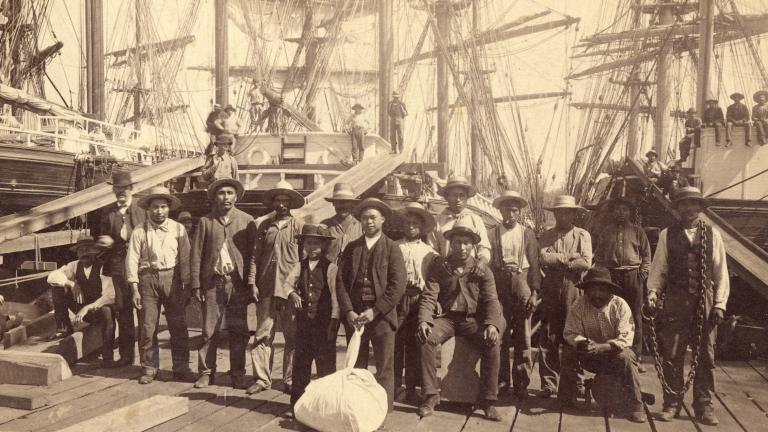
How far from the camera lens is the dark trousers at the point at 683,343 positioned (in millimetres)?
4938

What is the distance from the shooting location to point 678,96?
28250mm

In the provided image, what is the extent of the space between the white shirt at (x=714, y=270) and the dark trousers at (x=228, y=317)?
12.0 feet

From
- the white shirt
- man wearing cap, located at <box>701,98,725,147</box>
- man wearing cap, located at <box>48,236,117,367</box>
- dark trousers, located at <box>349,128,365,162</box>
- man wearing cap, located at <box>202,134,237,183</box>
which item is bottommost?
man wearing cap, located at <box>48,236,117,367</box>

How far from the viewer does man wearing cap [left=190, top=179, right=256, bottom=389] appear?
18.8 feet

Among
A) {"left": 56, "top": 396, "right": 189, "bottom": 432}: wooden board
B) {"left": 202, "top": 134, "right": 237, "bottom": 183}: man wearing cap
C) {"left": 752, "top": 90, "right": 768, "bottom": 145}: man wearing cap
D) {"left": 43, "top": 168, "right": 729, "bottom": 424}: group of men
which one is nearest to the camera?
{"left": 56, "top": 396, "right": 189, "bottom": 432}: wooden board

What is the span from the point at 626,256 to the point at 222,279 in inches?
161

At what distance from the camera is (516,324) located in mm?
5754

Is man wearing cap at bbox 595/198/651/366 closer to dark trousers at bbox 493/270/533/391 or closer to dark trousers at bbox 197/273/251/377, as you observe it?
dark trousers at bbox 493/270/533/391

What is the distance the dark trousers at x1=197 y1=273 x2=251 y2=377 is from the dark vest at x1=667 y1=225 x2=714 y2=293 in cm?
379

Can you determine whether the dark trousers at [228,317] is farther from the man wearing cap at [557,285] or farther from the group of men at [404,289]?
the man wearing cap at [557,285]

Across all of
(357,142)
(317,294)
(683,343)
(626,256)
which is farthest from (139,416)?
(357,142)

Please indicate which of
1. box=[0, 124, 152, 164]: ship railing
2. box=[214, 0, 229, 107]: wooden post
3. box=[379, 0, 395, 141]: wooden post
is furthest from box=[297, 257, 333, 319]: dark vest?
box=[214, 0, 229, 107]: wooden post

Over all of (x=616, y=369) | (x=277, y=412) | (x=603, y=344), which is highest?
(x=603, y=344)

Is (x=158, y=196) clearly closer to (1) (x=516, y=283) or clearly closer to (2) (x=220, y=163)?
(2) (x=220, y=163)
